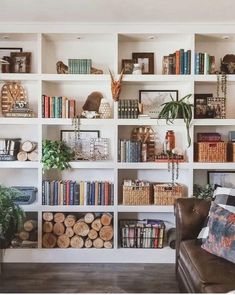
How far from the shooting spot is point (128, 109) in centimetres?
368

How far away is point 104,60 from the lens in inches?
155

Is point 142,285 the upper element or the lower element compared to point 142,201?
lower

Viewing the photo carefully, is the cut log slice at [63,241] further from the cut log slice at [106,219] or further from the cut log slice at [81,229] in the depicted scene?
the cut log slice at [106,219]

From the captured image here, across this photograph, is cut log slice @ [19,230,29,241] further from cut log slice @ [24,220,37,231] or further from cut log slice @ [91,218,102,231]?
cut log slice @ [91,218,102,231]

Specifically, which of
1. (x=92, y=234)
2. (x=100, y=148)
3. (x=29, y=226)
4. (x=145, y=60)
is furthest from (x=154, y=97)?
(x=29, y=226)

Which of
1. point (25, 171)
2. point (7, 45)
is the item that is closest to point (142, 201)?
point (25, 171)

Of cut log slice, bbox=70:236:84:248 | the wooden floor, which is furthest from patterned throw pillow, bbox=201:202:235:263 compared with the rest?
cut log slice, bbox=70:236:84:248

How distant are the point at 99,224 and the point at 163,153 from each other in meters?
1.05

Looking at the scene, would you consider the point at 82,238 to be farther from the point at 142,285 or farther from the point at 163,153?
the point at 163,153

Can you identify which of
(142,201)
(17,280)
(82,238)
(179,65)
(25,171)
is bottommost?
(17,280)

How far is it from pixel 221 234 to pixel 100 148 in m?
1.83

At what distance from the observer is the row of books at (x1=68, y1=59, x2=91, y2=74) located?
370cm

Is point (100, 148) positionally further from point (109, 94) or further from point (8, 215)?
point (8, 215)

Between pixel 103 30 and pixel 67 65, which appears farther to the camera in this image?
pixel 67 65
